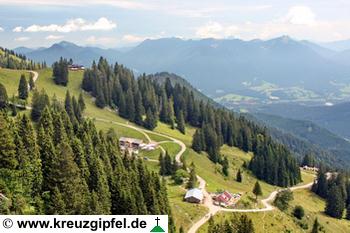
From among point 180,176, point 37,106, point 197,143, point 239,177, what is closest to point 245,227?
point 180,176

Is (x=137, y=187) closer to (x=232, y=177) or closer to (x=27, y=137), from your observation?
(x=27, y=137)

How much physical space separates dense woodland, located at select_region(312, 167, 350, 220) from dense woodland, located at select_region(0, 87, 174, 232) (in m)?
97.3

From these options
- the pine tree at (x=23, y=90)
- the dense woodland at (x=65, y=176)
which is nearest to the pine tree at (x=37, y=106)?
the pine tree at (x=23, y=90)

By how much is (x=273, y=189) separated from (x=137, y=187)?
110008mm

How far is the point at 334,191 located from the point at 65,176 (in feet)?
417

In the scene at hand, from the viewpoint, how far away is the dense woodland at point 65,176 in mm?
65688

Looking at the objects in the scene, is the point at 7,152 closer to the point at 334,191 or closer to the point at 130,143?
the point at 130,143

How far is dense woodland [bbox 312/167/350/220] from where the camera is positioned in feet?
537

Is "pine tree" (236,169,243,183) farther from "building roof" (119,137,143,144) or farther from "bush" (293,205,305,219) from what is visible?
"building roof" (119,137,143,144)

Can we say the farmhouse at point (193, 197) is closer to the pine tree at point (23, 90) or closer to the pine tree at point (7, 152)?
the pine tree at point (7, 152)

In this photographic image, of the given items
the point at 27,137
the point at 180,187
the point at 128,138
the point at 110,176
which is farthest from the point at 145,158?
the point at 27,137

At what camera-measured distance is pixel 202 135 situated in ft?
643

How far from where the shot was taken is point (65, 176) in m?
71.0

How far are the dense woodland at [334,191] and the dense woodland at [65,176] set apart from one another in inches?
3830
